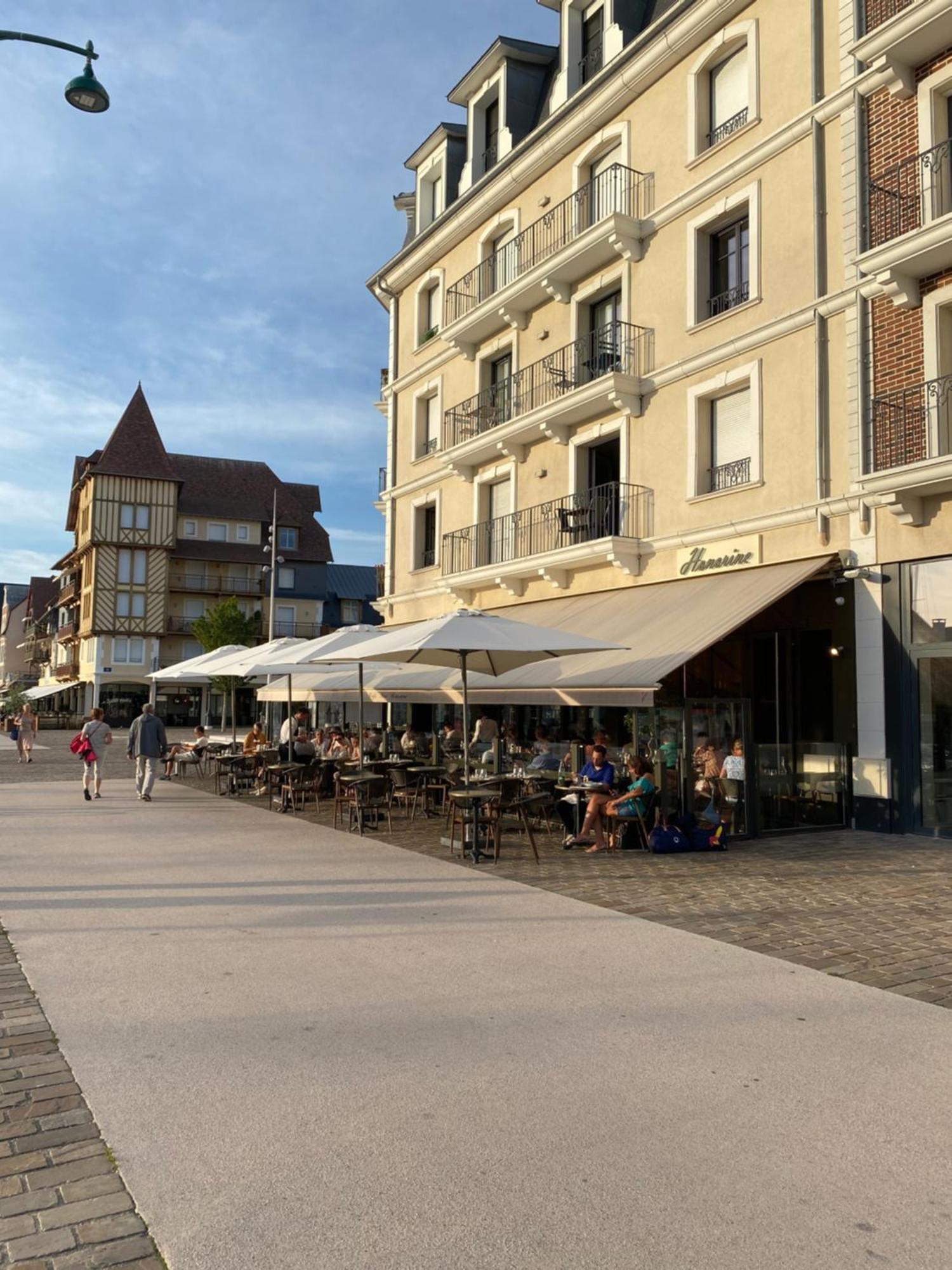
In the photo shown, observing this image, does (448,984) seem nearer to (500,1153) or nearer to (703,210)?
(500,1153)

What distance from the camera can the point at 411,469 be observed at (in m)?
26.0

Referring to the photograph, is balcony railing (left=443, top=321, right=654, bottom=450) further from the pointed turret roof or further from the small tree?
the pointed turret roof

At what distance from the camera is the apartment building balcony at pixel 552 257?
59.4ft

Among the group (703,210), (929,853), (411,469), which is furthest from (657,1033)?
(411,469)

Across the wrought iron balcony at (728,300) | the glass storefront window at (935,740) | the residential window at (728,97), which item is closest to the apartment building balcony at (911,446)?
the glass storefront window at (935,740)

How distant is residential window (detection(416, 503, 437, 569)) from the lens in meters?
25.5

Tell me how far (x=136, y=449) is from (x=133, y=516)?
4.50m

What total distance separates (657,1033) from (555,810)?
9092 mm

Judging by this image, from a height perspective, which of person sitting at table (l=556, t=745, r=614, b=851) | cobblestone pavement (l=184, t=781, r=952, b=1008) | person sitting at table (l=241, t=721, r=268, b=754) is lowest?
cobblestone pavement (l=184, t=781, r=952, b=1008)

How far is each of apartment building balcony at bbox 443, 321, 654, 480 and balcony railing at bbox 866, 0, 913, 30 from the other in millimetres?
5474

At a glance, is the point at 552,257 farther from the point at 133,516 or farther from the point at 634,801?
the point at 133,516

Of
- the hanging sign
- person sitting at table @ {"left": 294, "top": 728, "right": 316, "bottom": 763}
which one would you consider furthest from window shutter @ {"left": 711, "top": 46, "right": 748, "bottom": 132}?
person sitting at table @ {"left": 294, "top": 728, "right": 316, "bottom": 763}

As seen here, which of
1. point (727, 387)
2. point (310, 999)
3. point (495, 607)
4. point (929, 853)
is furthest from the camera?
point (495, 607)

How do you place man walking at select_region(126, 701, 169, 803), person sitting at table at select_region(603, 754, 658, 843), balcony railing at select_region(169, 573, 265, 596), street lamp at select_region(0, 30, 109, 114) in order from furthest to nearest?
balcony railing at select_region(169, 573, 265, 596)
man walking at select_region(126, 701, 169, 803)
person sitting at table at select_region(603, 754, 658, 843)
street lamp at select_region(0, 30, 109, 114)
